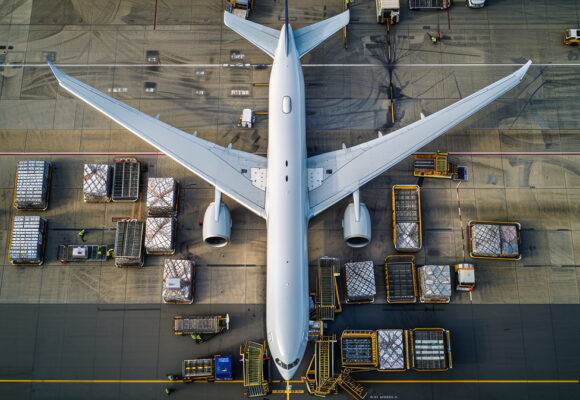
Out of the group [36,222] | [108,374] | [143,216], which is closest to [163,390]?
[108,374]

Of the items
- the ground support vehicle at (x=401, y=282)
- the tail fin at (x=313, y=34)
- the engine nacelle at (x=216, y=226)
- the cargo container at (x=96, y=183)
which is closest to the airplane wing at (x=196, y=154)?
the engine nacelle at (x=216, y=226)

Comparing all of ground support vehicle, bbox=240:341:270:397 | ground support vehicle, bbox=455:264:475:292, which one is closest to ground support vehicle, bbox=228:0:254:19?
ground support vehicle, bbox=240:341:270:397

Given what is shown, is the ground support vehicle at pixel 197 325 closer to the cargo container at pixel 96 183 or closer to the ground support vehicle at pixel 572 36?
the cargo container at pixel 96 183

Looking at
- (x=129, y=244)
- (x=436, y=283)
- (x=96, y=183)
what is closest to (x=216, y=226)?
(x=129, y=244)

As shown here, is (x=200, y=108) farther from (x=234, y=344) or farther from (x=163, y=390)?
(x=163, y=390)

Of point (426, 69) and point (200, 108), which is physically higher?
point (426, 69)

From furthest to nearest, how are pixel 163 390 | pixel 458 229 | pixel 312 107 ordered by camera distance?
pixel 312 107
pixel 458 229
pixel 163 390
